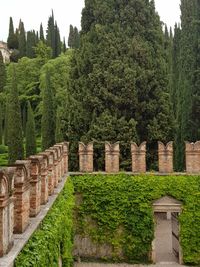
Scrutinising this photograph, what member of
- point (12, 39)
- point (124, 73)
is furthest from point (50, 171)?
point (12, 39)

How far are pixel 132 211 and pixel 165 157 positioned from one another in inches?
79.2

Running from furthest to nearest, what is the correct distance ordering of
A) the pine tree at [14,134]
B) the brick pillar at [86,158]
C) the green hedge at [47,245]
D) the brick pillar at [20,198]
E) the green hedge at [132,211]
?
the pine tree at [14,134]
the brick pillar at [86,158]
the green hedge at [132,211]
the brick pillar at [20,198]
the green hedge at [47,245]

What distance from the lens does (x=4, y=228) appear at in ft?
16.9

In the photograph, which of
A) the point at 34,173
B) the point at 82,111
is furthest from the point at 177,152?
the point at 34,173

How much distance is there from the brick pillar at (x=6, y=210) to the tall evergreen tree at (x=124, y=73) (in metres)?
11.2

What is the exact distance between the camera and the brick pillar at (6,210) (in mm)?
Answer: 5059

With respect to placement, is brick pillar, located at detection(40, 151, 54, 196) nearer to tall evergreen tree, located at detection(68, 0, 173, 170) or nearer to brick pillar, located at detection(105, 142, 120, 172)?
brick pillar, located at detection(105, 142, 120, 172)

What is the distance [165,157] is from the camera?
13531 mm

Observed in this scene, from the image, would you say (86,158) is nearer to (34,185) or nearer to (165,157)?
(165,157)

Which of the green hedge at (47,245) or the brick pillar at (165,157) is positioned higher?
the brick pillar at (165,157)

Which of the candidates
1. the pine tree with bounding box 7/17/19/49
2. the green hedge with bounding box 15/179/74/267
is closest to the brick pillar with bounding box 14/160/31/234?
the green hedge with bounding box 15/179/74/267

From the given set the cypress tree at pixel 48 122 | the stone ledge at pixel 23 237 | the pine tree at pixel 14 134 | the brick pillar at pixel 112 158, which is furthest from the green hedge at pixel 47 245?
the pine tree at pixel 14 134

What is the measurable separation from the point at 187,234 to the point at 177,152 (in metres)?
10.0

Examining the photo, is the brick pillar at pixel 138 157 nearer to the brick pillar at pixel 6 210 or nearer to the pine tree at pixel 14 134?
the brick pillar at pixel 6 210
